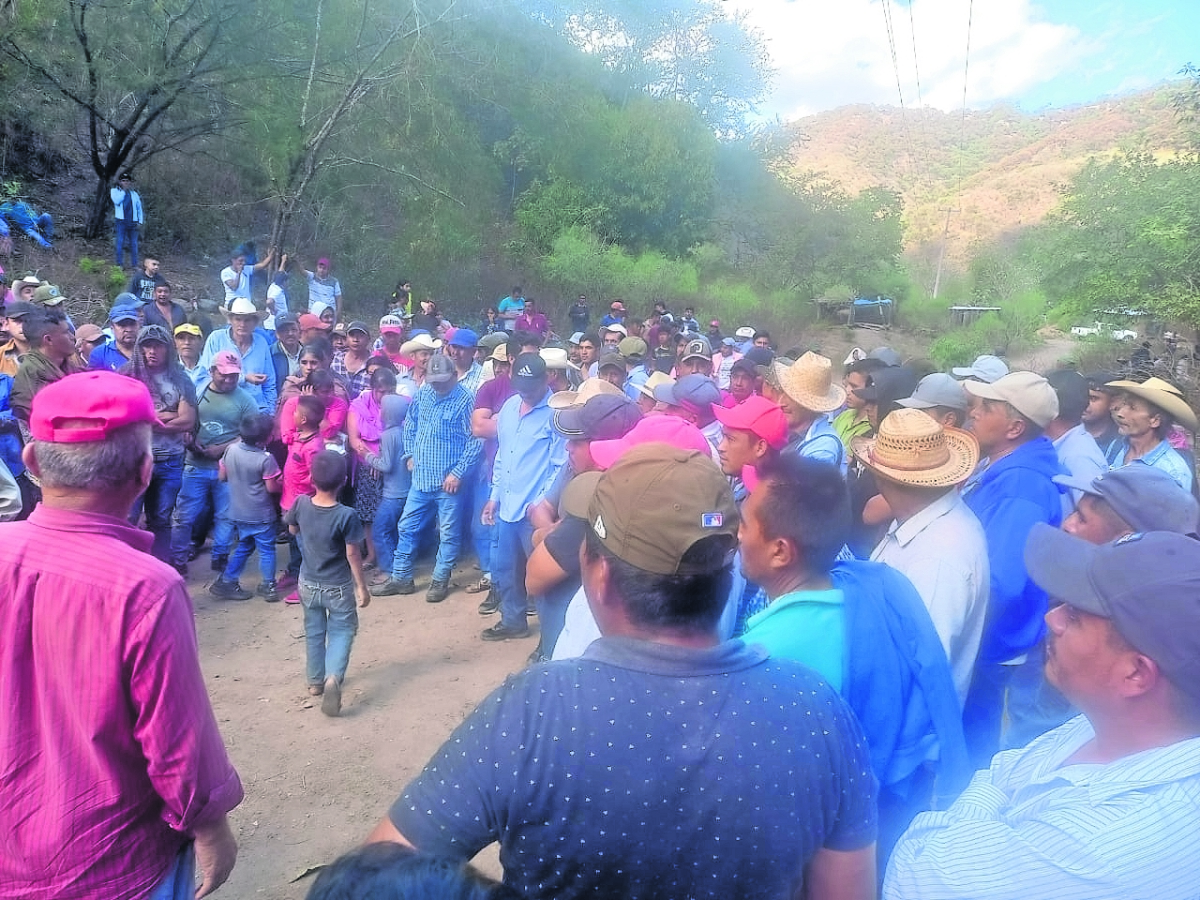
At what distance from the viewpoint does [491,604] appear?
18.5 ft

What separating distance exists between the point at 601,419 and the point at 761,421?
2.26 ft

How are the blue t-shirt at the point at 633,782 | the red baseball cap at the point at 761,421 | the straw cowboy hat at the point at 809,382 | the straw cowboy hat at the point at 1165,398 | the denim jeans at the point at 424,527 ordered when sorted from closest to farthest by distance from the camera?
the blue t-shirt at the point at 633,782 → the red baseball cap at the point at 761,421 → the straw cowboy hat at the point at 1165,398 → the straw cowboy hat at the point at 809,382 → the denim jeans at the point at 424,527

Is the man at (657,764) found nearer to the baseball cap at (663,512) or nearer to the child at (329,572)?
the baseball cap at (663,512)

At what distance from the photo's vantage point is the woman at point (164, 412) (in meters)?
5.20

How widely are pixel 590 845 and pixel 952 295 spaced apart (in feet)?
113

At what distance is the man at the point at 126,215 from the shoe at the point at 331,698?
11.5 meters

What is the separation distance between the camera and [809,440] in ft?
12.3

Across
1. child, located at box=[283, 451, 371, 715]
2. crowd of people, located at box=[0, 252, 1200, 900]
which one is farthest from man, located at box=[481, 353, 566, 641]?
crowd of people, located at box=[0, 252, 1200, 900]

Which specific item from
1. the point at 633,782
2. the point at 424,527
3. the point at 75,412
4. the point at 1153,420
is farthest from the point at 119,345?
the point at 1153,420

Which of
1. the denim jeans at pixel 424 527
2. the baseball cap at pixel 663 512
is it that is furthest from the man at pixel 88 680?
the denim jeans at pixel 424 527

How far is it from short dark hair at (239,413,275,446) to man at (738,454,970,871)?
4.49 metres

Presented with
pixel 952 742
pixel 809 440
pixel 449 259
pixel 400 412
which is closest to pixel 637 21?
pixel 449 259

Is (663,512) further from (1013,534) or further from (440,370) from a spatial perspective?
(440,370)

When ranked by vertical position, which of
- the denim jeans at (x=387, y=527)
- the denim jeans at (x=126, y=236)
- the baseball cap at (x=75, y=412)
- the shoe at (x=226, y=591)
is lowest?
the shoe at (x=226, y=591)
